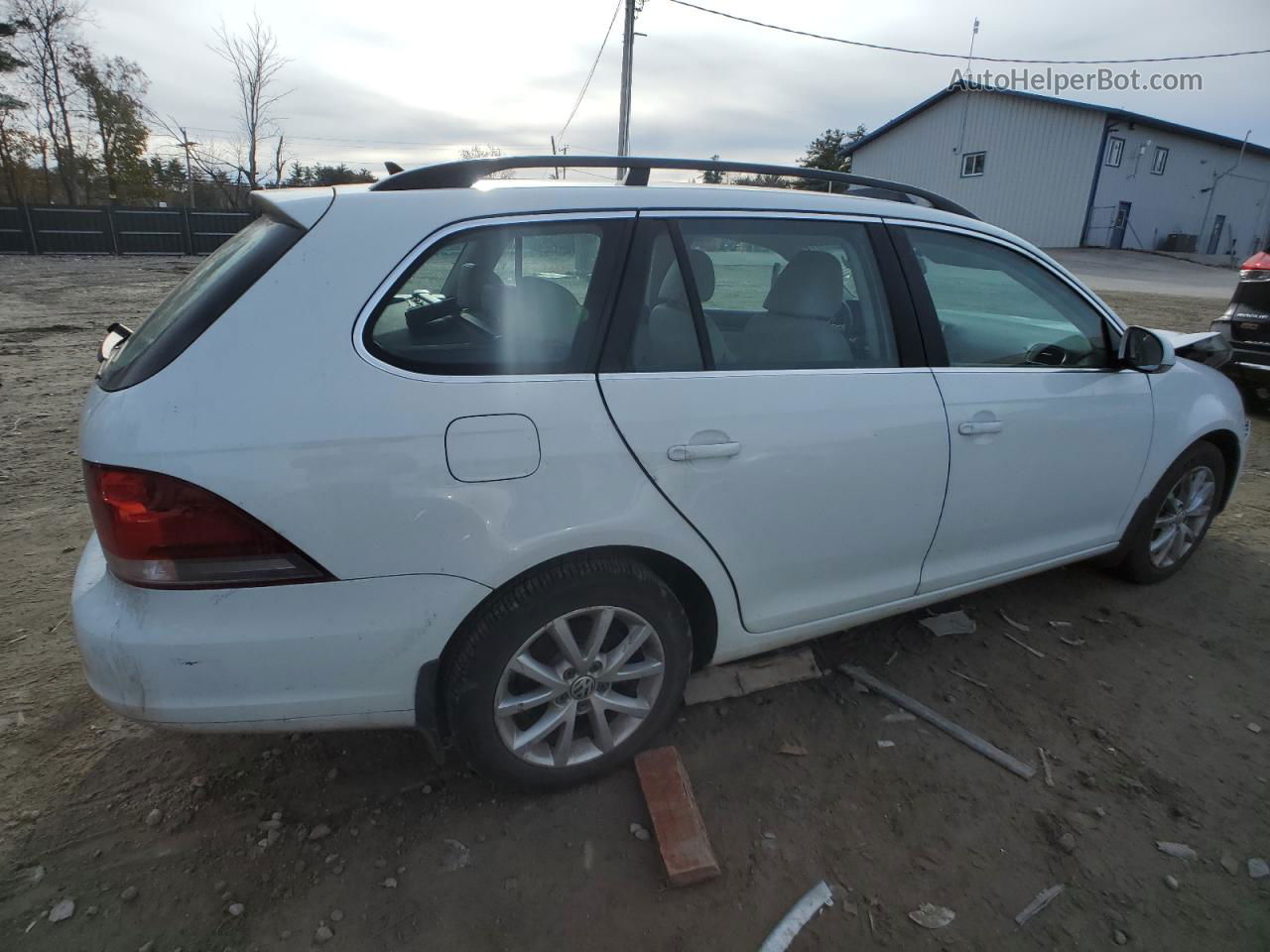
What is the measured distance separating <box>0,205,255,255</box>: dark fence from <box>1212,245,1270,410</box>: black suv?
23.5 meters

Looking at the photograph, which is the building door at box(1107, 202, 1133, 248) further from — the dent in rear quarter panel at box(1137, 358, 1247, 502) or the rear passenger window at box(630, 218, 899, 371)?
the rear passenger window at box(630, 218, 899, 371)

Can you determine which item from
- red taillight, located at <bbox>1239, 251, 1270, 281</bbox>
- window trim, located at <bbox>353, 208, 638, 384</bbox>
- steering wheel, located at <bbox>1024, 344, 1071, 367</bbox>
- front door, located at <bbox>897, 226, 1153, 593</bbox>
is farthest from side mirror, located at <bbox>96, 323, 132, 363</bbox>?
red taillight, located at <bbox>1239, 251, 1270, 281</bbox>

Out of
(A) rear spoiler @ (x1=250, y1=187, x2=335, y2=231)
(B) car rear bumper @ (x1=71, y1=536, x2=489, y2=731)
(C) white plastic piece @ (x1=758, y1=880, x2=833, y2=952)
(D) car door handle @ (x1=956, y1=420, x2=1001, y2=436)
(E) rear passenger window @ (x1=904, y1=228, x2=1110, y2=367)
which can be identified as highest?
(A) rear spoiler @ (x1=250, y1=187, x2=335, y2=231)

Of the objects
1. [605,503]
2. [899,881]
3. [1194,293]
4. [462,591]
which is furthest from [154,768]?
[1194,293]

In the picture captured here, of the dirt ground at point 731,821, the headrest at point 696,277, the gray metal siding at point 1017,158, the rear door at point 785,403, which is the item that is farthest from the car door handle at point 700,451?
the gray metal siding at point 1017,158

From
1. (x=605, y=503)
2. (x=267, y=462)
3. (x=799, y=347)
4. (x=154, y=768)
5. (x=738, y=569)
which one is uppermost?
(x=799, y=347)

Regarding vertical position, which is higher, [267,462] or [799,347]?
[799,347]

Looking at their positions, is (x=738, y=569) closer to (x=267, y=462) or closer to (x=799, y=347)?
(x=799, y=347)

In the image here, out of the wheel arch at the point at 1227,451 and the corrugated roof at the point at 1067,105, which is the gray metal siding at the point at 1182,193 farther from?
the wheel arch at the point at 1227,451

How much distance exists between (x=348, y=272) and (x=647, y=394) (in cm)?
81

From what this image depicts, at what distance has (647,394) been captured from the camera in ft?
6.68

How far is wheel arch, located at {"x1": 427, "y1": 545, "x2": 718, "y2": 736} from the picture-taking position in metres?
1.93

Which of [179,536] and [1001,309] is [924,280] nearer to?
[1001,309]

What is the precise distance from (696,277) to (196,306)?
1.32 m
